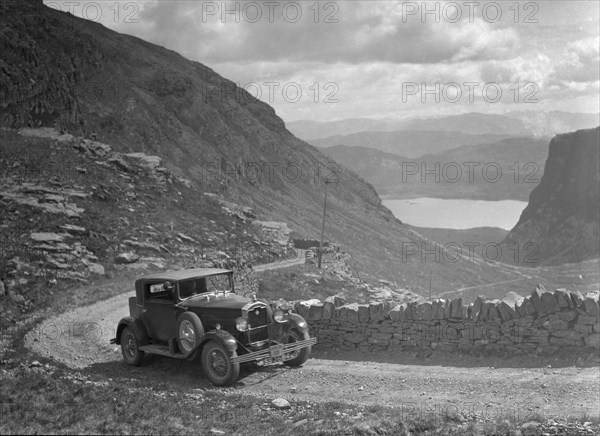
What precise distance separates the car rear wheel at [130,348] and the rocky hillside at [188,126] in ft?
77.3

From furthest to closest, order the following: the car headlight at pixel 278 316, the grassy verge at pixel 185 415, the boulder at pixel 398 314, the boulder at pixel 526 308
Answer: the boulder at pixel 398 314 → the car headlight at pixel 278 316 → the boulder at pixel 526 308 → the grassy verge at pixel 185 415

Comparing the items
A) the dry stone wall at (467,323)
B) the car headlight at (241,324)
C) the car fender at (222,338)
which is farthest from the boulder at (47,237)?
the car headlight at (241,324)

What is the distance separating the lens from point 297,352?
43.5 feet

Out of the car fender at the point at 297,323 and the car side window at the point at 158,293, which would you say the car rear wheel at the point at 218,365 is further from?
the car side window at the point at 158,293

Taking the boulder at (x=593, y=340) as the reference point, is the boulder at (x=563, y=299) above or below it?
above

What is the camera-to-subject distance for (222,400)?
34.2 ft

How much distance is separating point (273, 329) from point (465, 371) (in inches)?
170

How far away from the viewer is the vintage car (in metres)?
12.1

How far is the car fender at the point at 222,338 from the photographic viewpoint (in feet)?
38.7

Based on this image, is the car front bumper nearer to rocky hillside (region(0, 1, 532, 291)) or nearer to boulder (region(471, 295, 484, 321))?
boulder (region(471, 295, 484, 321))

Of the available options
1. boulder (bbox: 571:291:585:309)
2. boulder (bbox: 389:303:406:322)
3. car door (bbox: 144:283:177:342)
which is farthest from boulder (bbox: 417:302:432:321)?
car door (bbox: 144:283:177:342)

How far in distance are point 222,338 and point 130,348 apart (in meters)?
3.36

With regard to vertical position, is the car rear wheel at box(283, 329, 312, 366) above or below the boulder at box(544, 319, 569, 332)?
below

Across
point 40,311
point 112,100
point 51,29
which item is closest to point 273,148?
point 112,100
